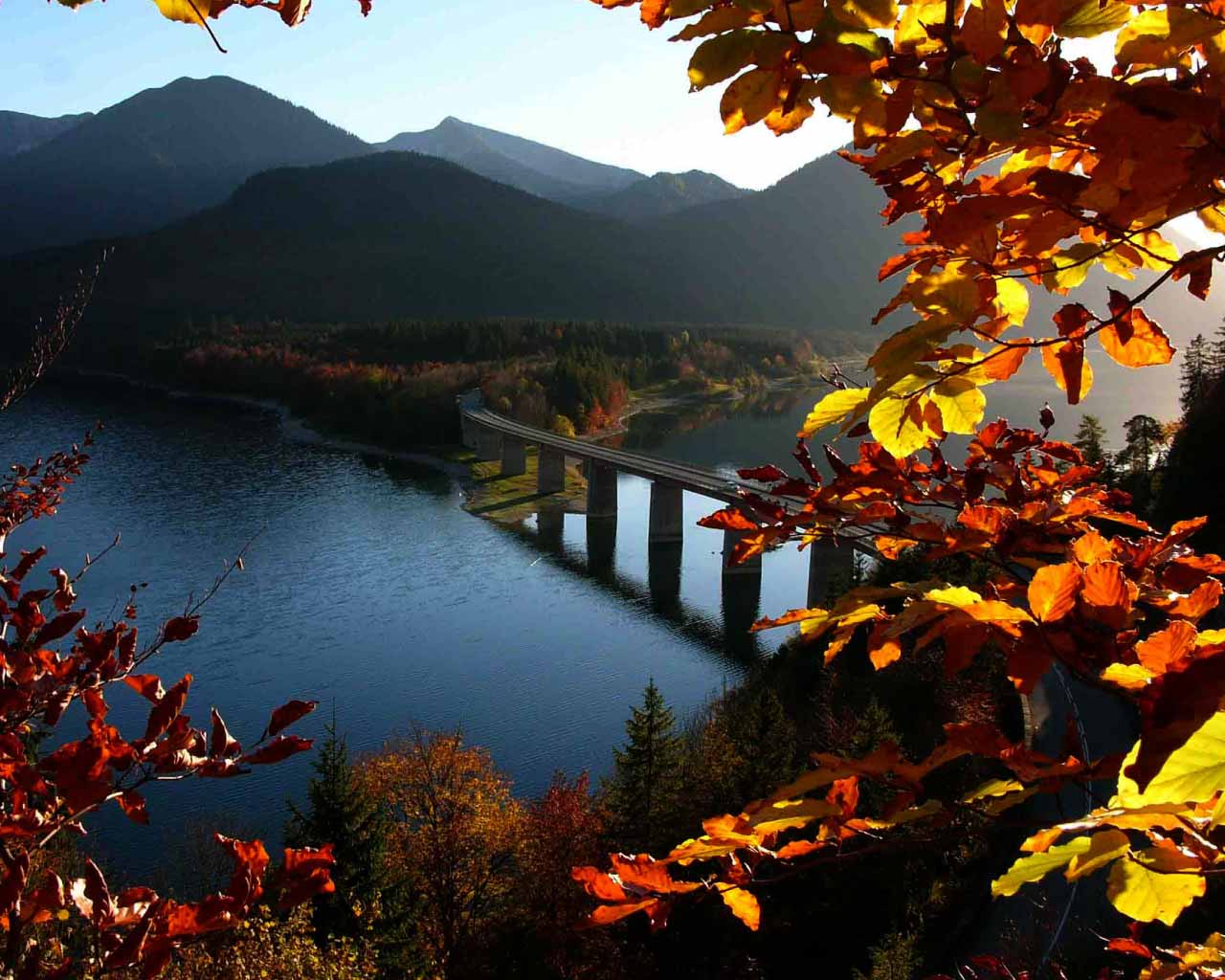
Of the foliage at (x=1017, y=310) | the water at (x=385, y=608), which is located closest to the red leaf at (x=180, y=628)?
the foliage at (x=1017, y=310)

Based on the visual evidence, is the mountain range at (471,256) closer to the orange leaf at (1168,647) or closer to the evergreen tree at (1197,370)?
the evergreen tree at (1197,370)

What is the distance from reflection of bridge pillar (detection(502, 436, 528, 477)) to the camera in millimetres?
44656

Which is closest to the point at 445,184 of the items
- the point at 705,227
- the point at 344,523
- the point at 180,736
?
the point at 705,227

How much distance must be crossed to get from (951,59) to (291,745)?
5.27ft

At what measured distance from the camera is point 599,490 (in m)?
37.6

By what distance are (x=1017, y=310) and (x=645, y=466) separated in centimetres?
3411

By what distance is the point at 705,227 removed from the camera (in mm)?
151125

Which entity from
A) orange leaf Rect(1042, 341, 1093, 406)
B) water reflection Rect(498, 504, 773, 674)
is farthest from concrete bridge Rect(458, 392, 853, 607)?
orange leaf Rect(1042, 341, 1093, 406)

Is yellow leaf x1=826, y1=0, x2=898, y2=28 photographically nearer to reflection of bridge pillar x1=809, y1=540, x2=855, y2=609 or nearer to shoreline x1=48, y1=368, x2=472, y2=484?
reflection of bridge pillar x1=809, y1=540, x2=855, y2=609

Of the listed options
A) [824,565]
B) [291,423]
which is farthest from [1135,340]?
[291,423]

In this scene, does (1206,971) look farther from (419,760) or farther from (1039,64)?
(419,760)

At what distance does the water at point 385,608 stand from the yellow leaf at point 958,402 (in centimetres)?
1748

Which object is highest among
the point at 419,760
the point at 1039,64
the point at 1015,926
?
the point at 1039,64

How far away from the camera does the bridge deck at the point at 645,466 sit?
105 feet
